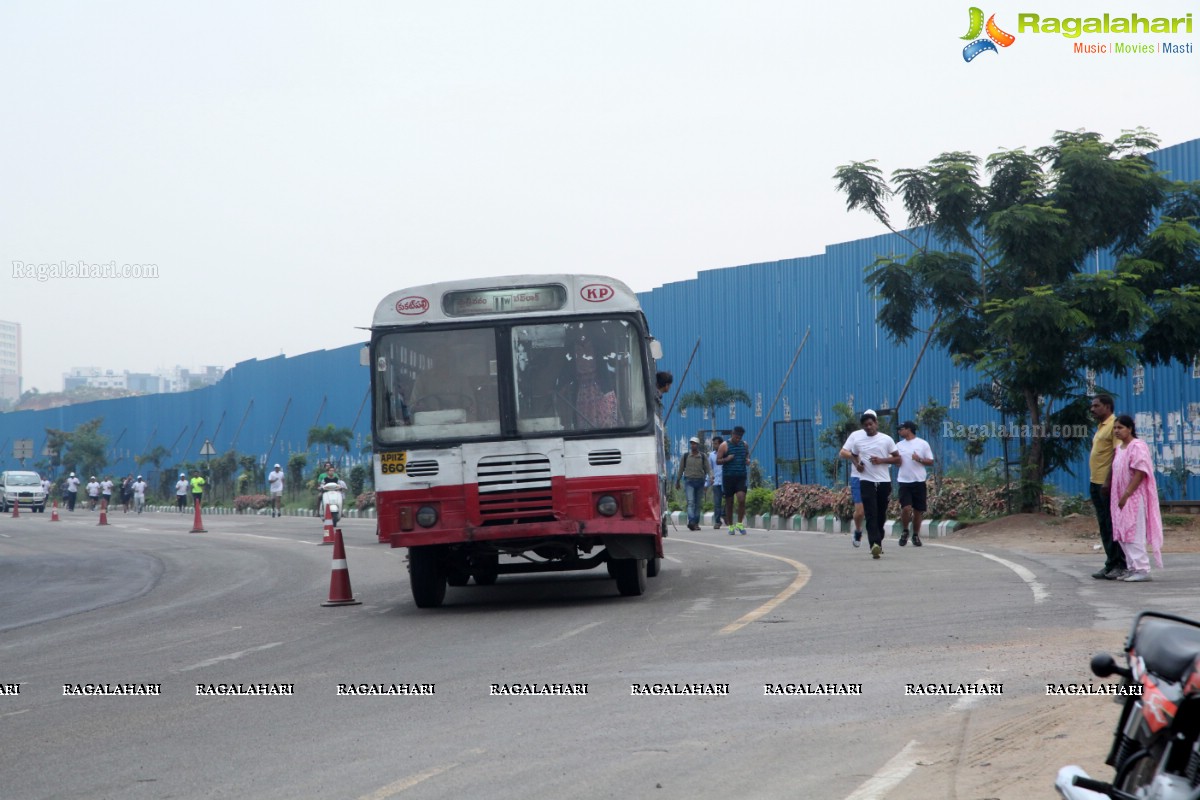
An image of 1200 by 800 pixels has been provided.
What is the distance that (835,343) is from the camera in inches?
1401

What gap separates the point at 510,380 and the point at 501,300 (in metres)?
0.79

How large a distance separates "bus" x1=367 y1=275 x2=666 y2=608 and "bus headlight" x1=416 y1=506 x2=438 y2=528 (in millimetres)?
13

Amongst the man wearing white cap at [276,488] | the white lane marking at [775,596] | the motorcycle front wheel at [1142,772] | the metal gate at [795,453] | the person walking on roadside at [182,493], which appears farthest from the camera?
the person walking on roadside at [182,493]

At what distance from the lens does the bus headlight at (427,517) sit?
13.0m

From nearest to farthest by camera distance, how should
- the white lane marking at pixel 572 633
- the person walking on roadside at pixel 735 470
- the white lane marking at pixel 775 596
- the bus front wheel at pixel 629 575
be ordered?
1. the white lane marking at pixel 572 633
2. the white lane marking at pixel 775 596
3. the bus front wheel at pixel 629 575
4. the person walking on roadside at pixel 735 470

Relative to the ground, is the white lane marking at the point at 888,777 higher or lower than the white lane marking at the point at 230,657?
higher

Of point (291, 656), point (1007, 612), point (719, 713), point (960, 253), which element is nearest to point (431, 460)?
point (291, 656)

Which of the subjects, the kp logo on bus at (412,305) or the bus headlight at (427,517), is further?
the kp logo on bus at (412,305)

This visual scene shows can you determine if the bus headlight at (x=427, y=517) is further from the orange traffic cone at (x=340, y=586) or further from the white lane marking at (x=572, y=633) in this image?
the orange traffic cone at (x=340, y=586)

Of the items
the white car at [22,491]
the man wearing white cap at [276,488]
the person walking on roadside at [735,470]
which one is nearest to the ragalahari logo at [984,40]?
the person walking on roadside at [735,470]

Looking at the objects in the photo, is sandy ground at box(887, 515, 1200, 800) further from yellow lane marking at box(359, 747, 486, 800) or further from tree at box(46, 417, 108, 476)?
tree at box(46, 417, 108, 476)

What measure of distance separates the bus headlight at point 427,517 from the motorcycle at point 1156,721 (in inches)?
355

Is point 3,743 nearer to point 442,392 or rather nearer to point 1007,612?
point 442,392

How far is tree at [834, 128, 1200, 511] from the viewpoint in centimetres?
2242
